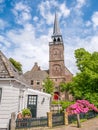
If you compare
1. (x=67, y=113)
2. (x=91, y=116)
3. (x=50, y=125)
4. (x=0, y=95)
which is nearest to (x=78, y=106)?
(x=67, y=113)

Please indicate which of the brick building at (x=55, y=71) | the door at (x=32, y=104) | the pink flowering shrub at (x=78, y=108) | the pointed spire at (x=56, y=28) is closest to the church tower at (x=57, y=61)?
the brick building at (x=55, y=71)

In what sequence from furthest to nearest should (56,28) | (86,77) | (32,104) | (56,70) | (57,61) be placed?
(56,28), (57,61), (56,70), (86,77), (32,104)

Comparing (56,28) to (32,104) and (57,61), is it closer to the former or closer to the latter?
(57,61)

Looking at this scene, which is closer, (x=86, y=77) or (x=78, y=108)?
(x=78, y=108)

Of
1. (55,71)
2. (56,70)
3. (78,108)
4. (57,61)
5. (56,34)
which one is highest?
(56,34)

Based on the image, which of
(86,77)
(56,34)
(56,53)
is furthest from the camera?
(56,34)

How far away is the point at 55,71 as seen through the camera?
53531mm

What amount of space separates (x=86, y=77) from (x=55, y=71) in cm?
3039

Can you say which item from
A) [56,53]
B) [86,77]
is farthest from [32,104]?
[56,53]

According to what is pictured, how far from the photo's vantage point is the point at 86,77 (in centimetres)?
2333

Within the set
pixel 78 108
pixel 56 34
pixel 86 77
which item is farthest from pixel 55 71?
pixel 78 108

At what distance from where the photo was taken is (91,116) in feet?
57.1

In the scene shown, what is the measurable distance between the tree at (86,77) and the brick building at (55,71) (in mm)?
26684

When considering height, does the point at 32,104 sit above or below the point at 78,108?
above
